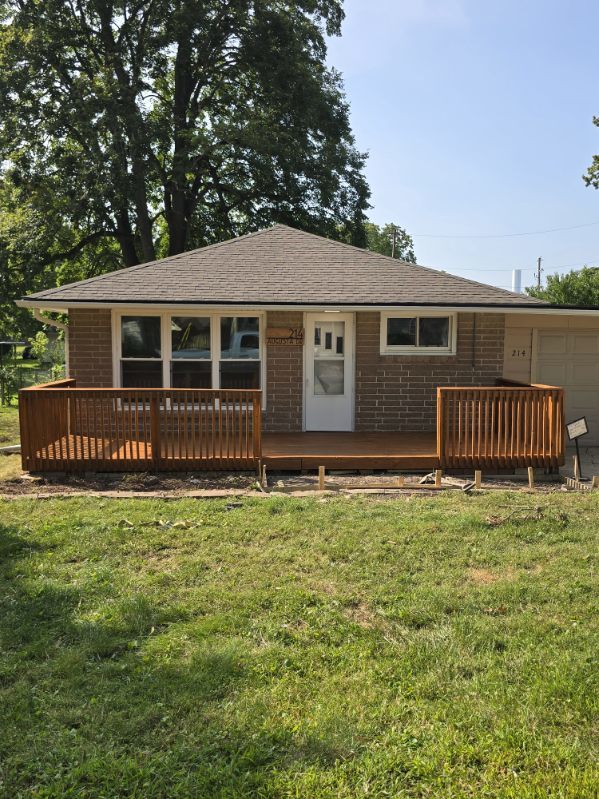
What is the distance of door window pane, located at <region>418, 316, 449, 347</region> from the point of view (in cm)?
1118

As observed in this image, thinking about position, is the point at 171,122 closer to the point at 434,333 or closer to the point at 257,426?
the point at 434,333

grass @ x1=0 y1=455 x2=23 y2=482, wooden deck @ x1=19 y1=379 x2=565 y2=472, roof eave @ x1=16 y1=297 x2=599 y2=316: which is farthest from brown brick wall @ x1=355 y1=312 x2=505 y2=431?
grass @ x1=0 y1=455 x2=23 y2=482

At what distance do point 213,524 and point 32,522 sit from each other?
1.80m

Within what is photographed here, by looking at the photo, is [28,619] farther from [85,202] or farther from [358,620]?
[85,202]

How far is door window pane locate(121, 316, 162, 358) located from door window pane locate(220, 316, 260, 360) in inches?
44.2

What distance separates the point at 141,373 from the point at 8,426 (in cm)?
621

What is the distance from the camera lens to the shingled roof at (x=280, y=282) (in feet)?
33.9

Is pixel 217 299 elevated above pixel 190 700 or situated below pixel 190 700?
above

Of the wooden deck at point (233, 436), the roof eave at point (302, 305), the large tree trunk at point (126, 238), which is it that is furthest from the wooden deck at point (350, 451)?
the large tree trunk at point (126, 238)

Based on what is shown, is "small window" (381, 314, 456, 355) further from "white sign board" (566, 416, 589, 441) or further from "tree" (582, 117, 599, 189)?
"tree" (582, 117, 599, 189)

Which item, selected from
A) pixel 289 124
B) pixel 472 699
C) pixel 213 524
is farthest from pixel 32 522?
pixel 289 124

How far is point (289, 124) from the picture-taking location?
74.7 feet

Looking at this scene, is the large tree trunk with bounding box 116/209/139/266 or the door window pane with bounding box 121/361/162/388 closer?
the door window pane with bounding box 121/361/162/388

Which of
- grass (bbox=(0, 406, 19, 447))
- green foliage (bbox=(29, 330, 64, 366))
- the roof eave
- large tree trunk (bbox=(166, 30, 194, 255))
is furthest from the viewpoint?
green foliage (bbox=(29, 330, 64, 366))
